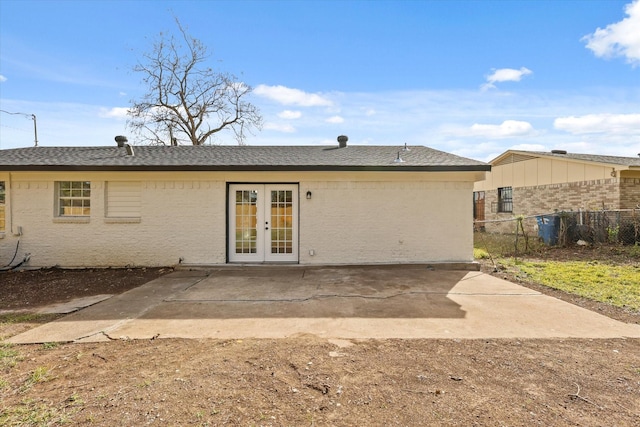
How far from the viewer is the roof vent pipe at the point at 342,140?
38.6 feet

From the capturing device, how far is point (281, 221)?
29.6 ft

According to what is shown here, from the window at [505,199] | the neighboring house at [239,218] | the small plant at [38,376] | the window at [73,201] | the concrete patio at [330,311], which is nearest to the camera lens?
the small plant at [38,376]

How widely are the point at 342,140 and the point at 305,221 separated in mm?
4315

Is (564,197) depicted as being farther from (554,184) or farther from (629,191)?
(629,191)

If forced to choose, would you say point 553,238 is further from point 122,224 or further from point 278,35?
point 122,224

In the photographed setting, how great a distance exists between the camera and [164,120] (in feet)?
80.3

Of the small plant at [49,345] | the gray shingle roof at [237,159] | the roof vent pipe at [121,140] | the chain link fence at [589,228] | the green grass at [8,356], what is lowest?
the small plant at [49,345]

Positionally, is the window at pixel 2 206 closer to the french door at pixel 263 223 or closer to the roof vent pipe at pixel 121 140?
the roof vent pipe at pixel 121 140

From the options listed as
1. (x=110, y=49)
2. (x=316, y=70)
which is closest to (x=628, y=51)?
(x=316, y=70)

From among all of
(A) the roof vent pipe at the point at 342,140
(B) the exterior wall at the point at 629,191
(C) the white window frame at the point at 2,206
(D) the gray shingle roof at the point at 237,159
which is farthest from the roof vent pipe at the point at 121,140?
(B) the exterior wall at the point at 629,191

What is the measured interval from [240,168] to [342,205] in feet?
9.72

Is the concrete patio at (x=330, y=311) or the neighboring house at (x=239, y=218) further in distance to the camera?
the neighboring house at (x=239, y=218)

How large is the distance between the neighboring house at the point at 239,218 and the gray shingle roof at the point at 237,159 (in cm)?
22

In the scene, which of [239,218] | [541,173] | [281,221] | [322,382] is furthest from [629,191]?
[322,382]
